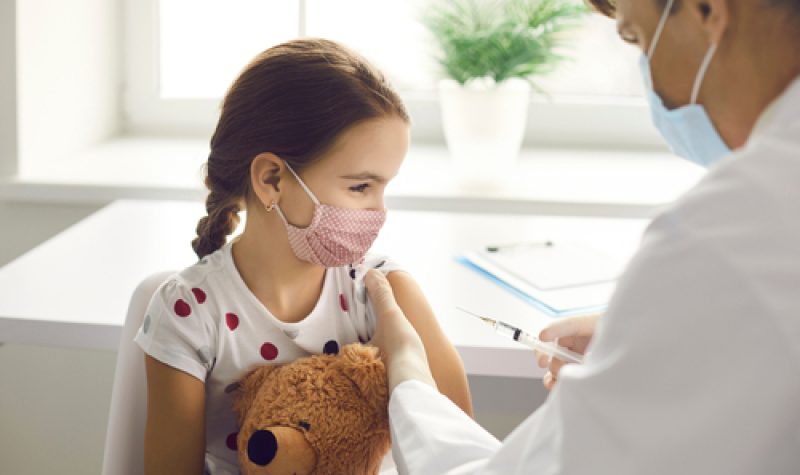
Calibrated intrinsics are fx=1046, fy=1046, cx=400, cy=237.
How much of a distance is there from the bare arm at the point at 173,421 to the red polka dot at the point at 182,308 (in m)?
0.07

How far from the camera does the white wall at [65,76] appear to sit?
2.42 metres

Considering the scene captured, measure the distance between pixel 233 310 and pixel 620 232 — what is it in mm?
1033

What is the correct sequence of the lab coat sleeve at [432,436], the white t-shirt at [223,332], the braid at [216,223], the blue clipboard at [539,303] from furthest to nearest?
the blue clipboard at [539,303] → the braid at [216,223] → the white t-shirt at [223,332] → the lab coat sleeve at [432,436]

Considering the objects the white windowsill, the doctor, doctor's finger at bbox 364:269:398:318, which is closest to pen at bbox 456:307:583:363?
doctor's finger at bbox 364:269:398:318

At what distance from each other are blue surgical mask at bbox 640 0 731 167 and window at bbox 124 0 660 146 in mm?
1785

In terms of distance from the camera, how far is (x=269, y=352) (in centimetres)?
141

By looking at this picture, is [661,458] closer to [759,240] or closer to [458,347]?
[759,240]

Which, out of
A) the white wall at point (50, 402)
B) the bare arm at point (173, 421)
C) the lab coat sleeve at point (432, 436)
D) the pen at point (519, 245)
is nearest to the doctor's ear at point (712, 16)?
the lab coat sleeve at point (432, 436)

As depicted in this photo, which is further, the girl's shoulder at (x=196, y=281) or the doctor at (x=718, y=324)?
the girl's shoulder at (x=196, y=281)

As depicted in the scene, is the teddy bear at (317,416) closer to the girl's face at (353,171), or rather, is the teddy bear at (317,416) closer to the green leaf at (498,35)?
the girl's face at (353,171)

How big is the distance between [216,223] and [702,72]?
78 cm

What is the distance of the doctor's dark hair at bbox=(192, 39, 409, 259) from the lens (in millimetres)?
1378

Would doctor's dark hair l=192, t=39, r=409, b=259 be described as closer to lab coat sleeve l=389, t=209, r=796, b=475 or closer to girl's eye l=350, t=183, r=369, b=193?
girl's eye l=350, t=183, r=369, b=193

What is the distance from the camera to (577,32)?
2805mm
